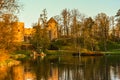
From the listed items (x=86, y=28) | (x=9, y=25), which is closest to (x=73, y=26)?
(x=86, y=28)

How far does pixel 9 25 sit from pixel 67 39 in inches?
2667

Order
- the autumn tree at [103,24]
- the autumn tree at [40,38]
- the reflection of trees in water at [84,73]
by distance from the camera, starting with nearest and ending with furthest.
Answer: the reflection of trees in water at [84,73], the autumn tree at [40,38], the autumn tree at [103,24]

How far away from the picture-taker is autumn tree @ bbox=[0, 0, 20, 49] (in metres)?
37.0

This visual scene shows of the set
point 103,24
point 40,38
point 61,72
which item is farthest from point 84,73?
point 103,24

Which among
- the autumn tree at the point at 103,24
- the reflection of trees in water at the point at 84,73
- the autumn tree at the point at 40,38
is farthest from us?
the autumn tree at the point at 103,24

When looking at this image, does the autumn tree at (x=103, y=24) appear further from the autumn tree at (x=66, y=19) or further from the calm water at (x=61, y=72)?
the calm water at (x=61, y=72)

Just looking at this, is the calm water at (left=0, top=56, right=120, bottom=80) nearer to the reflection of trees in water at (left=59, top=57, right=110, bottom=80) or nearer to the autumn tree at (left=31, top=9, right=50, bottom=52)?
the reflection of trees in water at (left=59, top=57, right=110, bottom=80)

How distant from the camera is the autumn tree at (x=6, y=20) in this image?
36969mm

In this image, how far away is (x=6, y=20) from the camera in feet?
132

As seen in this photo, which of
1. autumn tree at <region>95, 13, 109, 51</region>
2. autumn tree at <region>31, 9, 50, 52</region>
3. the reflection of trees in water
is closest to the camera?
the reflection of trees in water

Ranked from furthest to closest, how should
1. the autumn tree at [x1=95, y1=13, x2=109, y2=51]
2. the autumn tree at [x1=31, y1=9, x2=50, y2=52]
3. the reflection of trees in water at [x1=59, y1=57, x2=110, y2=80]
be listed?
the autumn tree at [x1=95, y1=13, x2=109, y2=51] < the autumn tree at [x1=31, y1=9, x2=50, y2=52] < the reflection of trees in water at [x1=59, y1=57, x2=110, y2=80]

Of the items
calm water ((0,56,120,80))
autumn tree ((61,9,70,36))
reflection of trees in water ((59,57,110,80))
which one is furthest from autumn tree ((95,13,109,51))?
reflection of trees in water ((59,57,110,80))

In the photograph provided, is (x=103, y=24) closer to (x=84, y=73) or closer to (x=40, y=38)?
(x=40, y=38)

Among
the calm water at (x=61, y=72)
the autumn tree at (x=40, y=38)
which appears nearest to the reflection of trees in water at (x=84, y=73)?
the calm water at (x=61, y=72)
